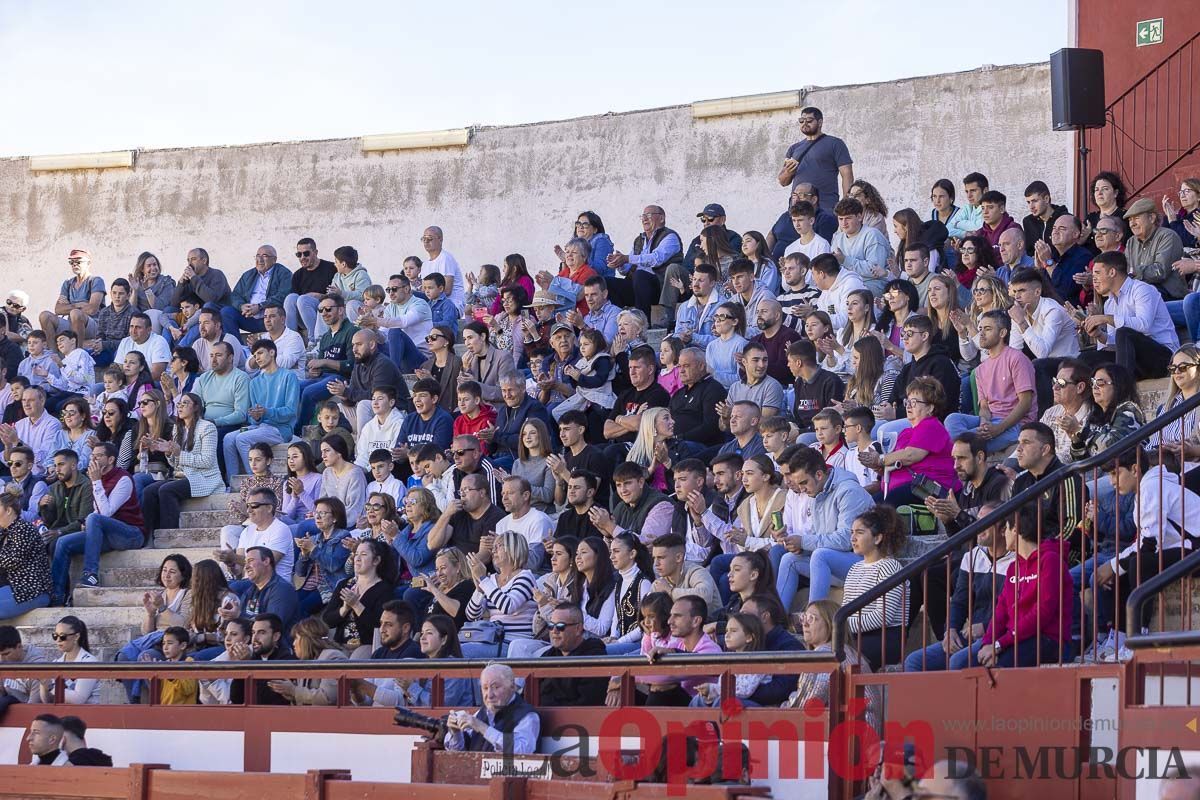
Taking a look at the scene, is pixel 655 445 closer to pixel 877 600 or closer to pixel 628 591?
pixel 628 591

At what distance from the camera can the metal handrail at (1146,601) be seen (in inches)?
246

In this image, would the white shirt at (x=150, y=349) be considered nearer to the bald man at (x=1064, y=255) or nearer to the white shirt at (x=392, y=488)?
the white shirt at (x=392, y=488)

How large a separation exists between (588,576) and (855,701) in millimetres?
2941

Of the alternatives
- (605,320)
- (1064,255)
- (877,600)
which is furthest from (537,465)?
(877,600)

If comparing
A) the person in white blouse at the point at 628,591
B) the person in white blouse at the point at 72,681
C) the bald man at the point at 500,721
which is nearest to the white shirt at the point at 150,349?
the person in white blouse at the point at 72,681

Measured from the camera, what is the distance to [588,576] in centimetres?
1043

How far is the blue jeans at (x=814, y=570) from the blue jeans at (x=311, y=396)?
20.9 ft

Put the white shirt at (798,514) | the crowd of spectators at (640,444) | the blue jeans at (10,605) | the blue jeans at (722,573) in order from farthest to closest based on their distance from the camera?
the blue jeans at (10,605) < the white shirt at (798,514) < the blue jeans at (722,573) < the crowd of spectators at (640,444)

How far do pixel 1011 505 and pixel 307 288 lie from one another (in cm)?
1111

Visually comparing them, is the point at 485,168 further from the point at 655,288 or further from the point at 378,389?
the point at 378,389

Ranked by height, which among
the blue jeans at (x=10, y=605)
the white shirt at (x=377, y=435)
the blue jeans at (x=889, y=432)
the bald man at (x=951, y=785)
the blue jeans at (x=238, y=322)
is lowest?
the bald man at (x=951, y=785)

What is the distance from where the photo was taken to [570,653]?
9688mm

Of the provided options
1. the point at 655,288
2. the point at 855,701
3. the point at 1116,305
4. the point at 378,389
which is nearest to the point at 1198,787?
the point at 855,701

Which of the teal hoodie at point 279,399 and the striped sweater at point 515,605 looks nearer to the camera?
the striped sweater at point 515,605
